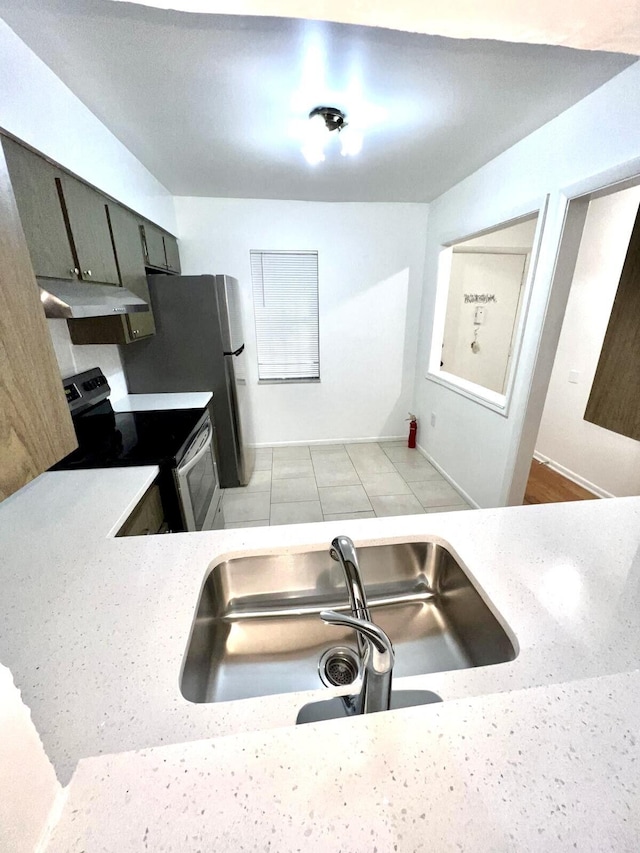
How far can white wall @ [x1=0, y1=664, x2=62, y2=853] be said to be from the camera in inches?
12.4

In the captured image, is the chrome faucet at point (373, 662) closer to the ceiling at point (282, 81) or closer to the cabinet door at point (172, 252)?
the ceiling at point (282, 81)

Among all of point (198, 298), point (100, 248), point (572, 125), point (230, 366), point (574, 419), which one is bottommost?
point (574, 419)

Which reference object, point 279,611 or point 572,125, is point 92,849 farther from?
point 572,125

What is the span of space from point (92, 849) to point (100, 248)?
2.07 meters

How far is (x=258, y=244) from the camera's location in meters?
3.22

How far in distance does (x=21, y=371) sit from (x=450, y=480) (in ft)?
10.2

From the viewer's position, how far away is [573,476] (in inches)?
120

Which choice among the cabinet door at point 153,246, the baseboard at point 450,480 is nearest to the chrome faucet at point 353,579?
the baseboard at point 450,480

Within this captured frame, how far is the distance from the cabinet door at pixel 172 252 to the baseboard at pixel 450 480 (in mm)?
3026

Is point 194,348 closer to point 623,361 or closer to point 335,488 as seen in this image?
point 335,488

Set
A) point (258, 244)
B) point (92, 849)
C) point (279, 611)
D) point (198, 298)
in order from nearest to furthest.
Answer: point (92, 849)
point (279, 611)
point (198, 298)
point (258, 244)

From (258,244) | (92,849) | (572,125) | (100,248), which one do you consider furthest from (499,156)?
(92,849)

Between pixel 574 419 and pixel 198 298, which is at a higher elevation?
pixel 198 298

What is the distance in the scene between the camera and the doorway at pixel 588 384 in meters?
2.53
